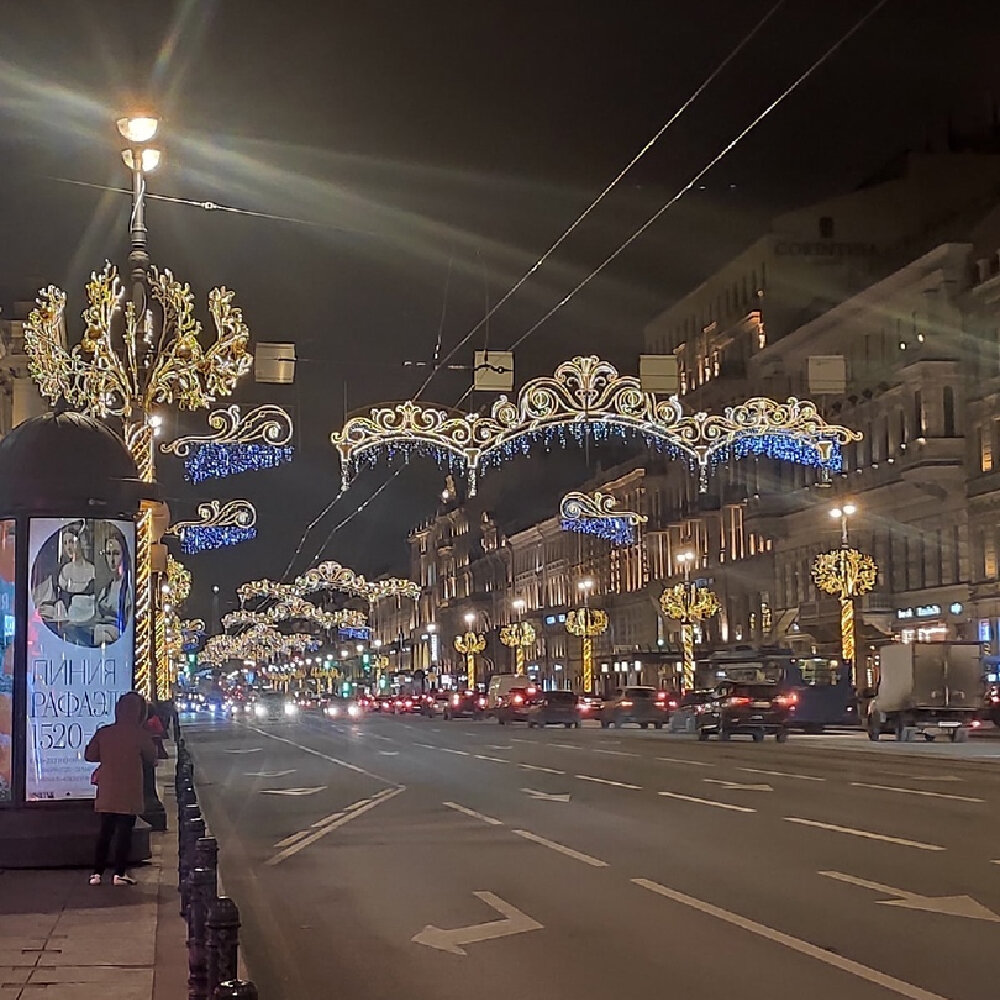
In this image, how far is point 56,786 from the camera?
48.0ft

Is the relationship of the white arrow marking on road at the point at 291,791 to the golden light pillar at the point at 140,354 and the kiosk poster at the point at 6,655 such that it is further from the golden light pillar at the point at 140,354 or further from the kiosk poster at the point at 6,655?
the kiosk poster at the point at 6,655

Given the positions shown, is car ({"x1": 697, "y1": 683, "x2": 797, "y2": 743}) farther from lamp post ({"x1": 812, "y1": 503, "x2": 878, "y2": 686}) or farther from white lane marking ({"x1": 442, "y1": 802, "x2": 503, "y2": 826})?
white lane marking ({"x1": 442, "y1": 802, "x2": 503, "y2": 826})

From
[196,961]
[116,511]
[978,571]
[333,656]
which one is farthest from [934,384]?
[333,656]

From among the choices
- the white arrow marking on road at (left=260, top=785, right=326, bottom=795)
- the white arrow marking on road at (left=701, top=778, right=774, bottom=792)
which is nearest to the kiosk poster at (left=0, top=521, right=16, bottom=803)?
the white arrow marking on road at (left=260, top=785, right=326, bottom=795)

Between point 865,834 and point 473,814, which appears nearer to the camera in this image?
point 865,834

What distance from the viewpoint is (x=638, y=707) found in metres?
63.2

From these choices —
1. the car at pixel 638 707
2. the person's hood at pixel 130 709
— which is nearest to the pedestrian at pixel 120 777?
the person's hood at pixel 130 709

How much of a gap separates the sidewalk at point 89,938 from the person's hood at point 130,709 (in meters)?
1.36

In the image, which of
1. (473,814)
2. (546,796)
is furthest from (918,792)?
(473,814)

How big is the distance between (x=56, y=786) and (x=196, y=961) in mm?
7832

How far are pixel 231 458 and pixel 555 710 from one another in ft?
129

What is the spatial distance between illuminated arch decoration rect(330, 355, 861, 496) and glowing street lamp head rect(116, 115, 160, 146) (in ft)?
42.1

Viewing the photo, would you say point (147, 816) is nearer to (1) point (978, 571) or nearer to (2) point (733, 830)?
(2) point (733, 830)

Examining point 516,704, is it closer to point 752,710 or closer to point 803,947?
point 752,710
